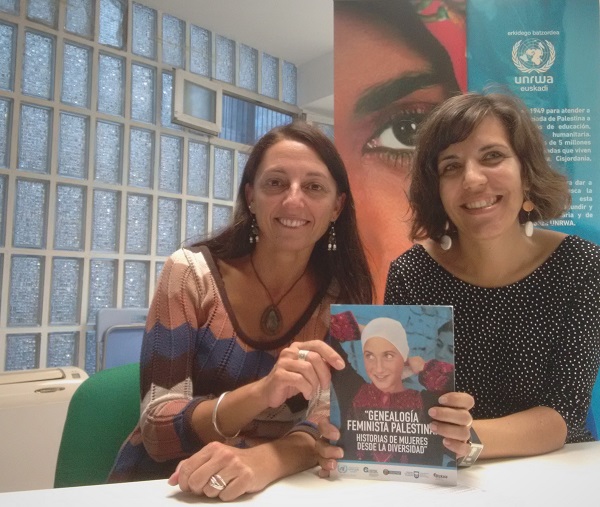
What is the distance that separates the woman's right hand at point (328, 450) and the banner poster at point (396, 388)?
16mm

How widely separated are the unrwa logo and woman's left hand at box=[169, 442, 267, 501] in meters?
1.65

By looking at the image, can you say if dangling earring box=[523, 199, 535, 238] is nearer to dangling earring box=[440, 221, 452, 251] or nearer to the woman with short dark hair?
the woman with short dark hair

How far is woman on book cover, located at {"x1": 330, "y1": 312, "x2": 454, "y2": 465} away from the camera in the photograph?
814 millimetres

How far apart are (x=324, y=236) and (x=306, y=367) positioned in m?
0.61

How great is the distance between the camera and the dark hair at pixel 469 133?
1202 mm

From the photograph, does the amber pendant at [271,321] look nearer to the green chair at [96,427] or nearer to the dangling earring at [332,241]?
the dangling earring at [332,241]

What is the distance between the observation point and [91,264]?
3.33m

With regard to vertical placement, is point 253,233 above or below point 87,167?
below

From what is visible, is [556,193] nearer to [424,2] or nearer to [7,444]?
[424,2]

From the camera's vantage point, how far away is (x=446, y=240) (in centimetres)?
136

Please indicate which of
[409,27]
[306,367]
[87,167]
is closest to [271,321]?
[306,367]

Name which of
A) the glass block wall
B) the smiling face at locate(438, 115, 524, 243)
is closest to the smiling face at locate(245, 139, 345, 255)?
the smiling face at locate(438, 115, 524, 243)

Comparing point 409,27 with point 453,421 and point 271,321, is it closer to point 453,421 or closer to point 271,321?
point 271,321

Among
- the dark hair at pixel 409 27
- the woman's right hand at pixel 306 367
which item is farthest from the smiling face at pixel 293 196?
the dark hair at pixel 409 27
